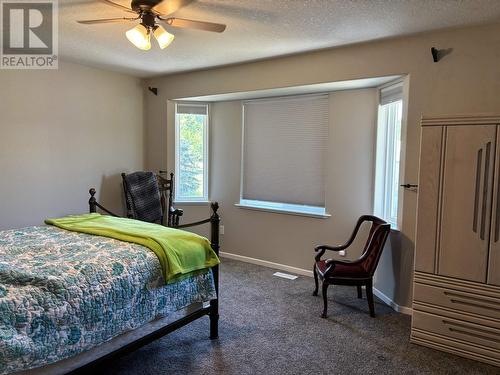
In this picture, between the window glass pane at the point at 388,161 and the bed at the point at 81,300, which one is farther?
the window glass pane at the point at 388,161

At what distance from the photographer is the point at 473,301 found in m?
2.56

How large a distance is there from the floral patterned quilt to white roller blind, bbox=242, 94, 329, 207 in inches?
79.7

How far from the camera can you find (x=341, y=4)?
8.31 ft

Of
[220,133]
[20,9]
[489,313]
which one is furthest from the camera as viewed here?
[220,133]

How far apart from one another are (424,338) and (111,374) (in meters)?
2.23

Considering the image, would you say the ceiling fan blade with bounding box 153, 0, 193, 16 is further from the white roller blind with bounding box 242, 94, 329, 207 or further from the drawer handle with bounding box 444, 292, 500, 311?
the drawer handle with bounding box 444, 292, 500, 311

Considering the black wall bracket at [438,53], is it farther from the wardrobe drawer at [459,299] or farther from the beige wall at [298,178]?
the wardrobe drawer at [459,299]

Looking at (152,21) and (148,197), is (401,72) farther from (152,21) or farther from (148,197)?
(148,197)

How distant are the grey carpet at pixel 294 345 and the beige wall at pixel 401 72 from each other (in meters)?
0.55

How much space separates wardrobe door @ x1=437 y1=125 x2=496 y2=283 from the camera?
8.14 feet

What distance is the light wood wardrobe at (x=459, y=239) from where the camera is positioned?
8.14 ft

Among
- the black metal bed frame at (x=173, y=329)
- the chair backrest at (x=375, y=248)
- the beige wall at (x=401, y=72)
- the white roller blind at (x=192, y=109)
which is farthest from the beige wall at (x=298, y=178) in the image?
the black metal bed frame at (x=173, y=329)

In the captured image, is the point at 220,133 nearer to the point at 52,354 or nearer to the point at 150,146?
the point at 150,146

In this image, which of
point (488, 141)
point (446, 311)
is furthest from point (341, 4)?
point (446, 311)
